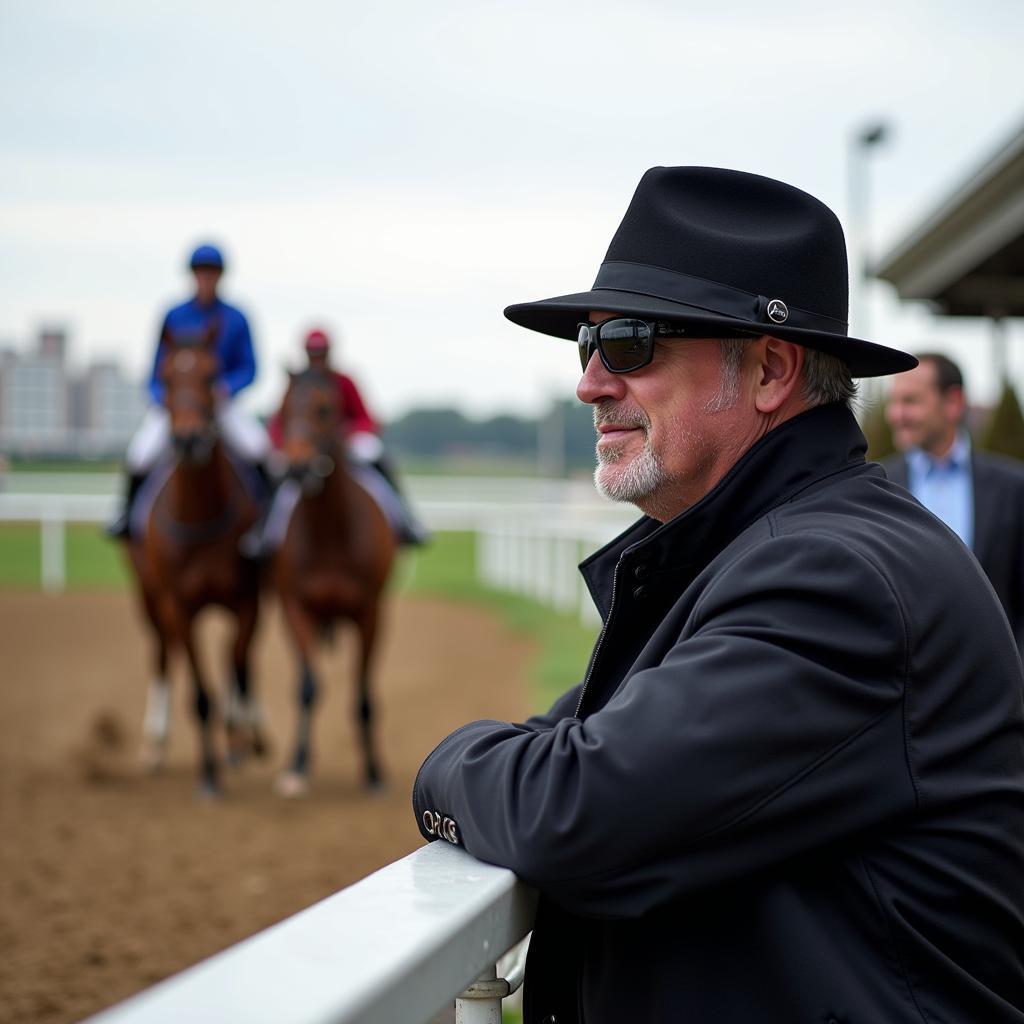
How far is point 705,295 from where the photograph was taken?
A: 5.87ft

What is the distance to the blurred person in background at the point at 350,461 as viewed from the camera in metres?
8.23

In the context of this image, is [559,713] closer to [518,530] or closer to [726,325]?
[726,325]

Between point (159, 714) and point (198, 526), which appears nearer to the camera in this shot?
point (198, 526)

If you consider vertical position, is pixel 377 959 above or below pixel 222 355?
below

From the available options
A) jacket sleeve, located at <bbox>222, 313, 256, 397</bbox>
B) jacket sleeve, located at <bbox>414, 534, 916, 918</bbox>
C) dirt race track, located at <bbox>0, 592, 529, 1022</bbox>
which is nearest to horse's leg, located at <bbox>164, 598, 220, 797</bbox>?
dirt race track, located at <bbox>0, 592, 529, 1022</bbox>

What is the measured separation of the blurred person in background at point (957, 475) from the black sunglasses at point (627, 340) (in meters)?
3.09

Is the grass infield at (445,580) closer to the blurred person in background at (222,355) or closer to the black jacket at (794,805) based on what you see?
the blurred person in background at (222,355)

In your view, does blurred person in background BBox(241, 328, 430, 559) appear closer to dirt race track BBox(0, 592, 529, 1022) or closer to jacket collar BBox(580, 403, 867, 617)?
dirt race track BBox(0, 592, 529, 1022)

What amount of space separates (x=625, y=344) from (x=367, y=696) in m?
6.57

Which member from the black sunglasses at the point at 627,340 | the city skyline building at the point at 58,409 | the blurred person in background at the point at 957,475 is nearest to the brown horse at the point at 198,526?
the blurred person in background at the point at 957,475

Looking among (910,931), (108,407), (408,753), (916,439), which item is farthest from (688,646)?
(108,407)

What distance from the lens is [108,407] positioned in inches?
575

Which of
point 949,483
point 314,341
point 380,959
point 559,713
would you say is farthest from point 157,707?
point 380,959

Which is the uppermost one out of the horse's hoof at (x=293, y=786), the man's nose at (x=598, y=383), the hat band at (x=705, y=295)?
the hat band at (x=705, y=295)
